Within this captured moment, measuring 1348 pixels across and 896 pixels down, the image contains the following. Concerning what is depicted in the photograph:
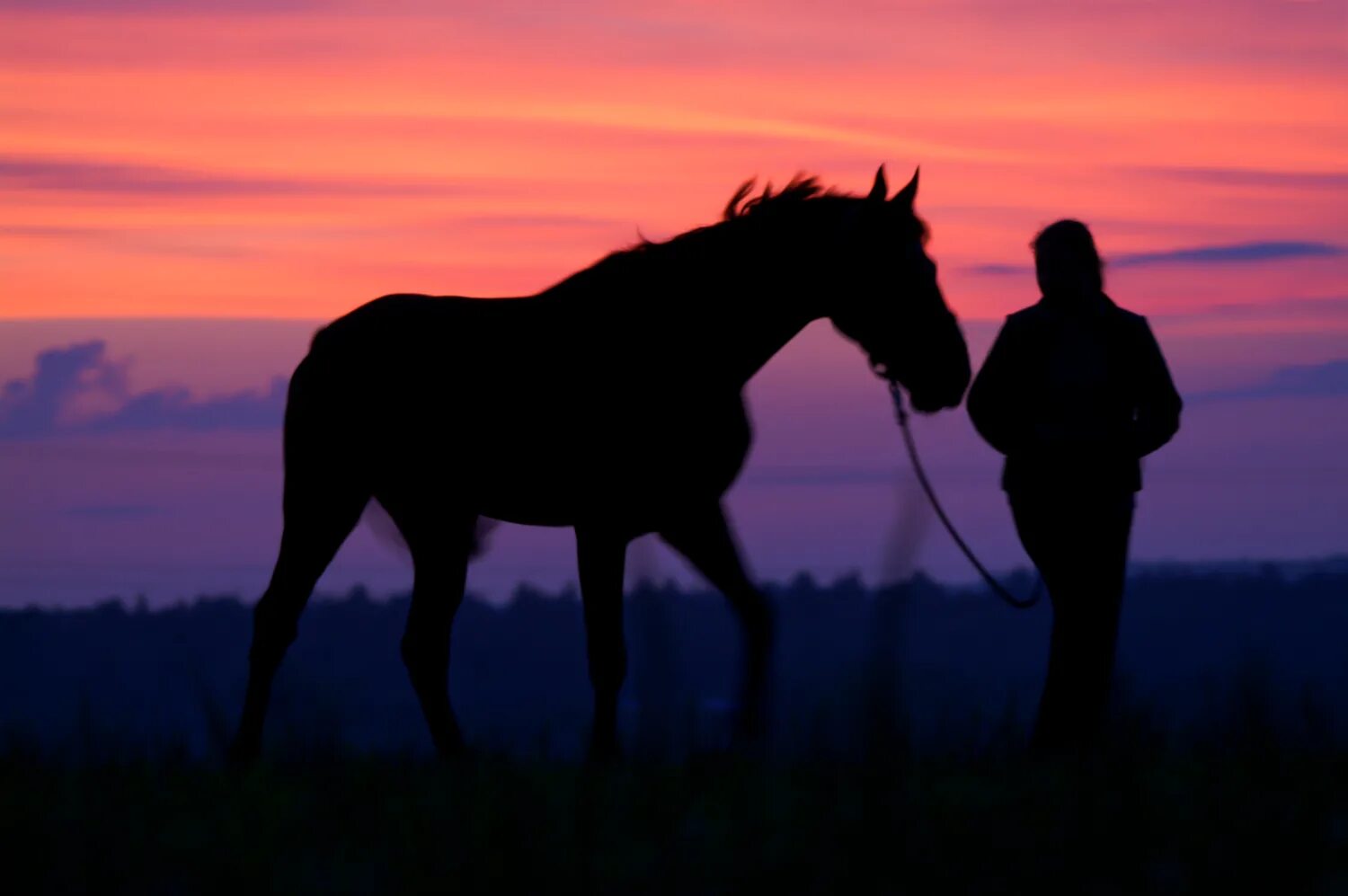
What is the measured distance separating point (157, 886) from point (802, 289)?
4.41 metres

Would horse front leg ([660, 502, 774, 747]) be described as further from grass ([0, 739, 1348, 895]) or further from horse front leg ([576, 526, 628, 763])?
grass ([0, 739, 1348, 895])

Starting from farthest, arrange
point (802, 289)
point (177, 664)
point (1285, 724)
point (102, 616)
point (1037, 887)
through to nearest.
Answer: point (102, 616) → point (177, 664) → point (802, 289) → point (1285, 724) → point (1037, 887)

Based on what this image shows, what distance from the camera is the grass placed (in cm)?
457

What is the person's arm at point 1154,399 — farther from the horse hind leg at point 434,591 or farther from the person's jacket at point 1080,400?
the horse hind leg at point 434,591

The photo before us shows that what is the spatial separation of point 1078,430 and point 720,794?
2435mm

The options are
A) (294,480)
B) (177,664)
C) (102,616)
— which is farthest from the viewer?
(102,616)

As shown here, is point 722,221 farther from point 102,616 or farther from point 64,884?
point 102,616

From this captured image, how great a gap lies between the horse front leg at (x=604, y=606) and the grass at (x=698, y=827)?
1.71 meters

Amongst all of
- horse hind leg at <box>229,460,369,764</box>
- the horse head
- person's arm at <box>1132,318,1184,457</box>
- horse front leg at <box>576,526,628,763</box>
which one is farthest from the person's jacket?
horse hind leg at <box>229,460,369,764</box>

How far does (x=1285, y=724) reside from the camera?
700 cm

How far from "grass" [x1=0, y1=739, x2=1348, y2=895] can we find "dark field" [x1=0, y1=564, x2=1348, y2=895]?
0.04ft

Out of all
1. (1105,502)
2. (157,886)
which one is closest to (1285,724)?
(1105,502)

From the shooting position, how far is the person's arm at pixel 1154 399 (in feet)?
23.6

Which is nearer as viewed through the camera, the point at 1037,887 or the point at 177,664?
the point at 1037,887
